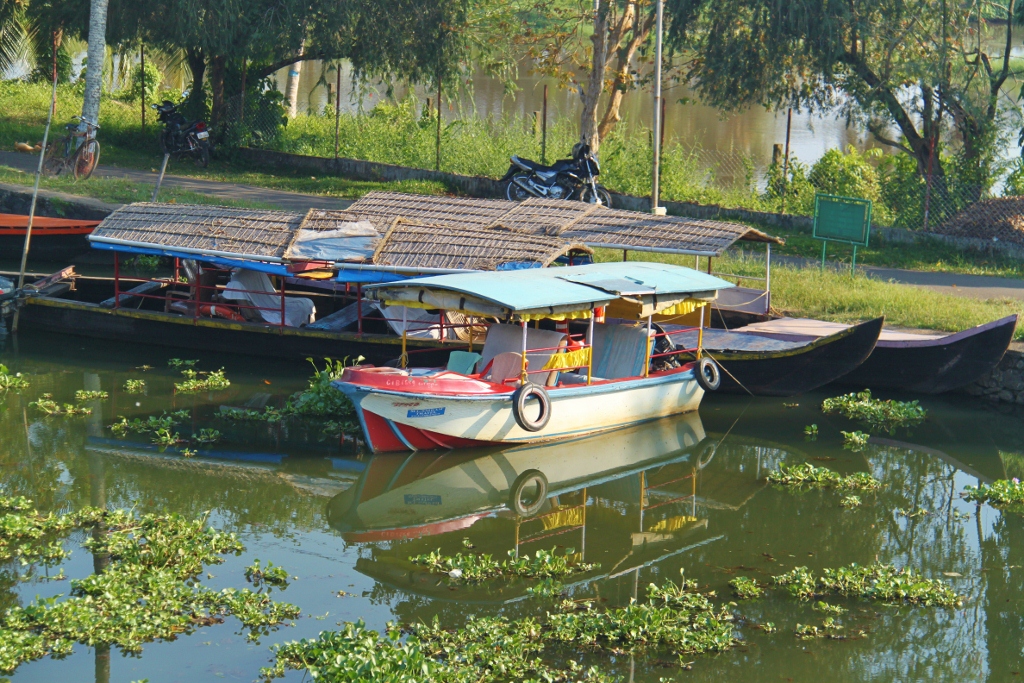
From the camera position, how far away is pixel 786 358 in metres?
12.6

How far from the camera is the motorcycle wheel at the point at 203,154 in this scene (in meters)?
→ 23.3

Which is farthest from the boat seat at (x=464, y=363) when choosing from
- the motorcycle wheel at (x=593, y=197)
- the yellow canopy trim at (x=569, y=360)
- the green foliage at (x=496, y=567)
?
the motorcycle wheel at (x=593, y=197)

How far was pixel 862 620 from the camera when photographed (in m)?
7.58

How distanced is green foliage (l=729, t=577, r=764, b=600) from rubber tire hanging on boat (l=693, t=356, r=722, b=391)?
449cm

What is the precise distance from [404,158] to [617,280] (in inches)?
486

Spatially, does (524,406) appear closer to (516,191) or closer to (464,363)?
(464,363)

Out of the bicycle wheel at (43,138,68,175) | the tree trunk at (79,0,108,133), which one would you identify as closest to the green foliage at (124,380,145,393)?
the tree trunk at (79,0,108,133)

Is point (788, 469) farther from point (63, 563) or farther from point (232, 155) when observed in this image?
point (232, 155)

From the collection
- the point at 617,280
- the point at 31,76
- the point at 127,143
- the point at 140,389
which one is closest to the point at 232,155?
the point at 127,143

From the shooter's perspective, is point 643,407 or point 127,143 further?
point 127,143

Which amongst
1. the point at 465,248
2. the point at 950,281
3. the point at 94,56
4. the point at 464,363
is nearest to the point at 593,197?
the point at 950,281

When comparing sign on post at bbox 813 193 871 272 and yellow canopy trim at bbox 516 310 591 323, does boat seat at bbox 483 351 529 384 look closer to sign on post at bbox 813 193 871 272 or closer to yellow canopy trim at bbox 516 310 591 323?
yellow canopy trim at bbox 516 310 591 323

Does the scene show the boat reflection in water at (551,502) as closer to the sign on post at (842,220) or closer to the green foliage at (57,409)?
the green foliage at (57,409)

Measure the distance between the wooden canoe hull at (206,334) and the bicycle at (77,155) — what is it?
6723mm
